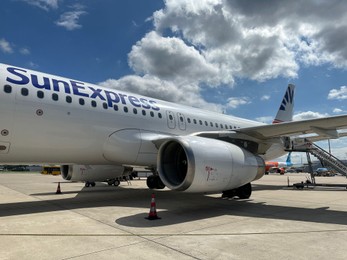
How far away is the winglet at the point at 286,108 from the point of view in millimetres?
19562

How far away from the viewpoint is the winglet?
64.2 feet

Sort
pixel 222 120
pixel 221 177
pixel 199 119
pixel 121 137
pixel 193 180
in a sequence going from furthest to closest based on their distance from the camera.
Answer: pixel 222 120
pixel 199 119
pixel 121 137
pixel 221 177
pixel 193 180

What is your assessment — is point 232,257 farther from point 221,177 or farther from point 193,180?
point 221,177

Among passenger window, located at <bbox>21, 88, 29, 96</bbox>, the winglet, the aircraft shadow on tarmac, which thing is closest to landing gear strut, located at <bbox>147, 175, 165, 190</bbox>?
the aircraft shadow on tarmac

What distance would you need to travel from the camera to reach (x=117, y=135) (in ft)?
32.1

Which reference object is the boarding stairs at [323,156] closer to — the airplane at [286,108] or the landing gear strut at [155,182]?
the airplane at [286,108]

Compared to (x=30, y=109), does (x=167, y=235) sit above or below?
below

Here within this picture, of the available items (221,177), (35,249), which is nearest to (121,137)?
(221,177)

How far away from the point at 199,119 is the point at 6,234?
901 cm

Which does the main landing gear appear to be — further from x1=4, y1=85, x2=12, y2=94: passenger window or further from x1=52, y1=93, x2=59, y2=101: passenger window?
x1=4, y1=85, x2=12, y2=94: passenger window

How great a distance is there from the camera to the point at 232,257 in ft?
13.9

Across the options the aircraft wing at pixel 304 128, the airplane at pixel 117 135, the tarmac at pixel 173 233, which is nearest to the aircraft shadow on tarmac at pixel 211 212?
the tarmac at pixel 173 233

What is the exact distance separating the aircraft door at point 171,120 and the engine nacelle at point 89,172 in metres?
3.11

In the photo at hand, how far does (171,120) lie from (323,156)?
11.3 metres
